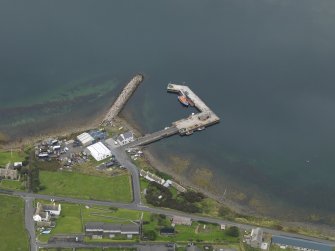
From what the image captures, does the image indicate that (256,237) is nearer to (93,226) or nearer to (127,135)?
(93,226)

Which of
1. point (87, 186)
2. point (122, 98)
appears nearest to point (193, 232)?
point (87, 186)

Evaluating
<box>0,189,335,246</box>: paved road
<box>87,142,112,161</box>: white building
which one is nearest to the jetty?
<box>87,142,112,161</box>: white building

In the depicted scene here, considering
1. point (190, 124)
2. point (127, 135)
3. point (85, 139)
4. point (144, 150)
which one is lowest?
point (144, 150)

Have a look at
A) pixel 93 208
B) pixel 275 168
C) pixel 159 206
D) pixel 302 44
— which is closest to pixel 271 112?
pixel 275 168

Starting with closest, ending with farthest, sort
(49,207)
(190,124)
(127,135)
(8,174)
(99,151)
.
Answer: (49,207)
(8,174)
(99,151)
(127,135)
(190,124)

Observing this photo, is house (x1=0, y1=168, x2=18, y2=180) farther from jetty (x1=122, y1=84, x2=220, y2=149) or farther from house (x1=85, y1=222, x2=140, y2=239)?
jetty (x1=122, y1=84, x2=220, y2=149)

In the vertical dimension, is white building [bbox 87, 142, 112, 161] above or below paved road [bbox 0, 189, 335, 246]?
above

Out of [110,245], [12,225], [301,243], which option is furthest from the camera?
[301,243]

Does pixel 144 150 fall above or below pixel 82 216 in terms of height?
above

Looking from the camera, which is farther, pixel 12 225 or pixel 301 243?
pixel 301 243
